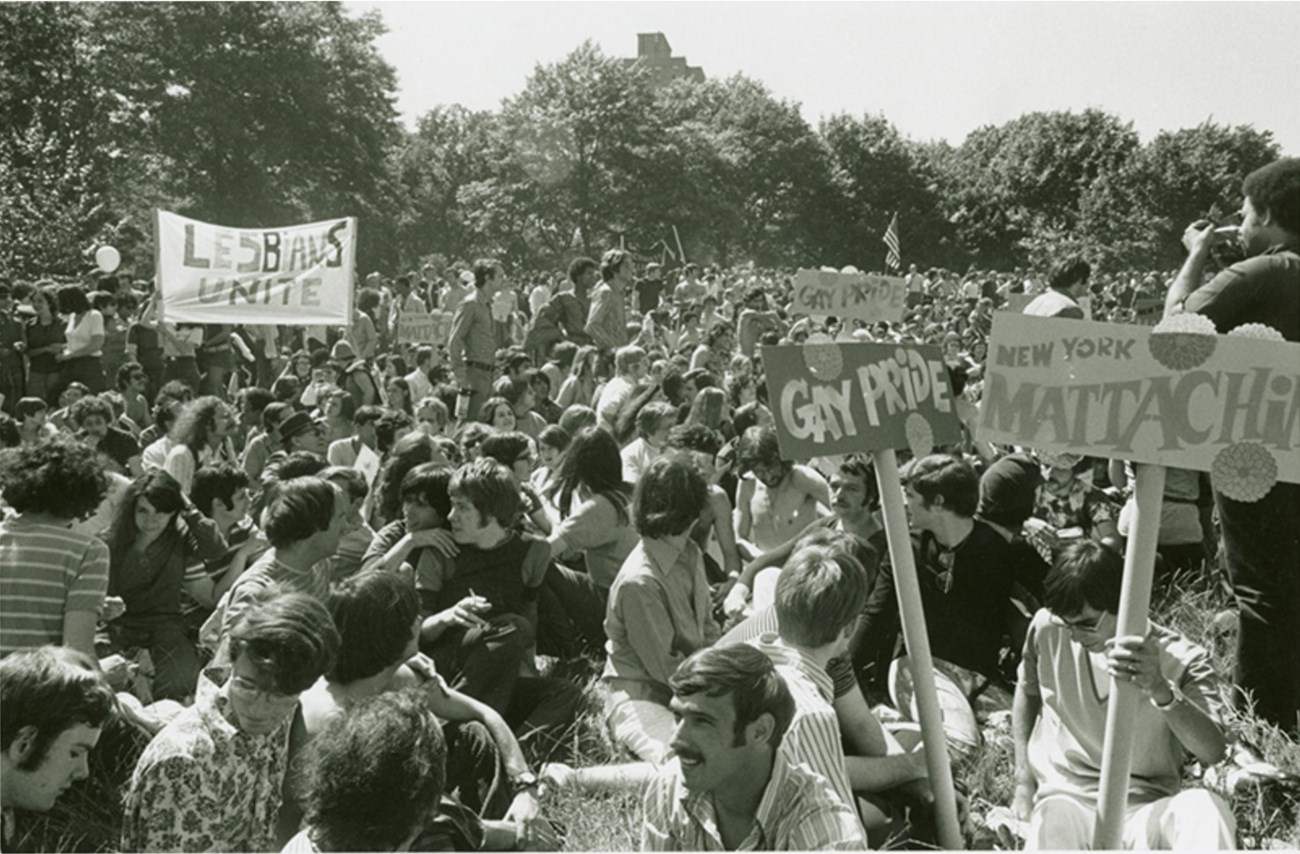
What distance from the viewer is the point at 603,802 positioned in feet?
14.6

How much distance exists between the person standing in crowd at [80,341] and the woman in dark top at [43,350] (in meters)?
0.08

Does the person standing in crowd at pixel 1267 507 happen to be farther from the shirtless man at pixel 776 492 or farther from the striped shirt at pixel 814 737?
the shirtless man at pixel 776 492

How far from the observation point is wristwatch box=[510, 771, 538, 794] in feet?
13.5

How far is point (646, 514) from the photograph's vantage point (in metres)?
4.83

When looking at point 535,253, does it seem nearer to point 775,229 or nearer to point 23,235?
point 775,229

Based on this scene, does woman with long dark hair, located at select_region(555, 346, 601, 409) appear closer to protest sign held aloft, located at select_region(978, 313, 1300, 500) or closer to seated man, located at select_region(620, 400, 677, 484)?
seated man, located at select_region(620, 400, 677, 484)

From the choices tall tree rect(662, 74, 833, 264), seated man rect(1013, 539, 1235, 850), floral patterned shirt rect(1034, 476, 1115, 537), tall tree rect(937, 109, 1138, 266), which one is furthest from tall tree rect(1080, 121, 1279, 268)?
seated man rect(1013, 539, 1235, 850)

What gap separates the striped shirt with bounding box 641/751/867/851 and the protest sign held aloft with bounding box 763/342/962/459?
44.0 inches

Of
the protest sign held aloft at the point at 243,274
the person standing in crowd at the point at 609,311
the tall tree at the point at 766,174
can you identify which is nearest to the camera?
the protest sign held aloft at the point at 243,274

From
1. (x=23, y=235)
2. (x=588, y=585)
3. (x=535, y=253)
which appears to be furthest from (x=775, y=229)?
(x=588, y=585)

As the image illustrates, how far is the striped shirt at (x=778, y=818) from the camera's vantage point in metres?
2.84

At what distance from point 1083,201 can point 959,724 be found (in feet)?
183

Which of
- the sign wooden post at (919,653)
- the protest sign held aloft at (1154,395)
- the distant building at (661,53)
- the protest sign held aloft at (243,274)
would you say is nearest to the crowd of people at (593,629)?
the sign wooden post at (919,653)

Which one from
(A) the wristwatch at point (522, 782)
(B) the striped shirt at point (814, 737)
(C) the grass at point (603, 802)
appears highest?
(B) the striped shirt at point (814, 737)
